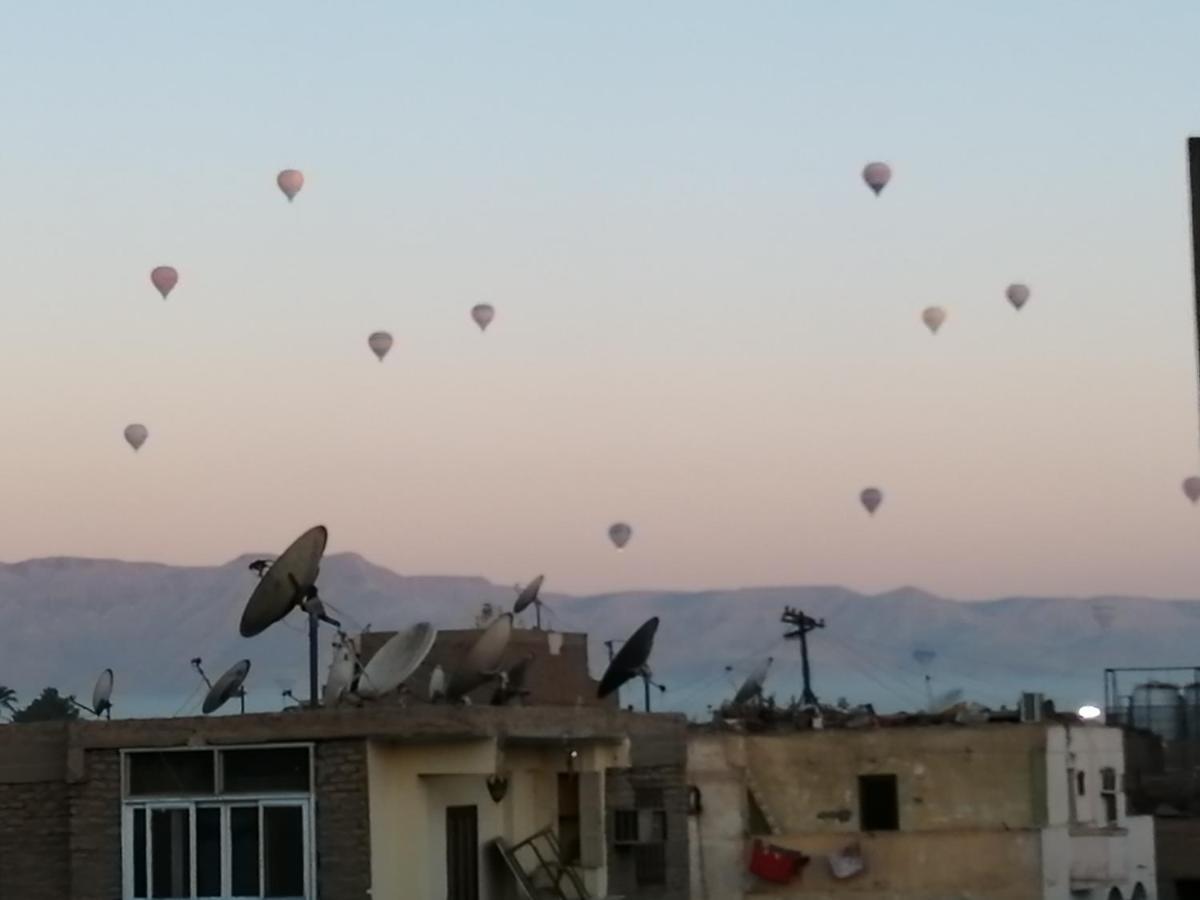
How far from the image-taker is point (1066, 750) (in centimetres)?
5075

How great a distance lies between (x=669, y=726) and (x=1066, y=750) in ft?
57.9

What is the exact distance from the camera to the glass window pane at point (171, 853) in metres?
29.1

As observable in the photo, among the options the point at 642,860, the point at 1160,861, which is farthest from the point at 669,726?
the point at 1160,861

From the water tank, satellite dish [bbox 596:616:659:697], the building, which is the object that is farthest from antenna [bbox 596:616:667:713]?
the water tank

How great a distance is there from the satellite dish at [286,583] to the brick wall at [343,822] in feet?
7.89

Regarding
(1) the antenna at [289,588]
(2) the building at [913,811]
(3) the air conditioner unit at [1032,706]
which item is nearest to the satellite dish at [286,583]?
(1) the antenna at [289,588]

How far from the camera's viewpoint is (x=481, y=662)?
32.3 meters

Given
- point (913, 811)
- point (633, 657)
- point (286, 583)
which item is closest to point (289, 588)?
point (286, 583)

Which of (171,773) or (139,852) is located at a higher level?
(171,773)

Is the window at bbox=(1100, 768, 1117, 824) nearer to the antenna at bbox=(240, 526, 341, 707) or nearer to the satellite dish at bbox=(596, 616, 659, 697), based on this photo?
the satellite dish at bbox=(596, 616, 659, 697)

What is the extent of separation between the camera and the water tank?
207 ft

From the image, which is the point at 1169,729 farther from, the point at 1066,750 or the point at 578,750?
the point at 578,750

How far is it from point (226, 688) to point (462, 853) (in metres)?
3.99

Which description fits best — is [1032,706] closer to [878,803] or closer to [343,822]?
[878,803]
